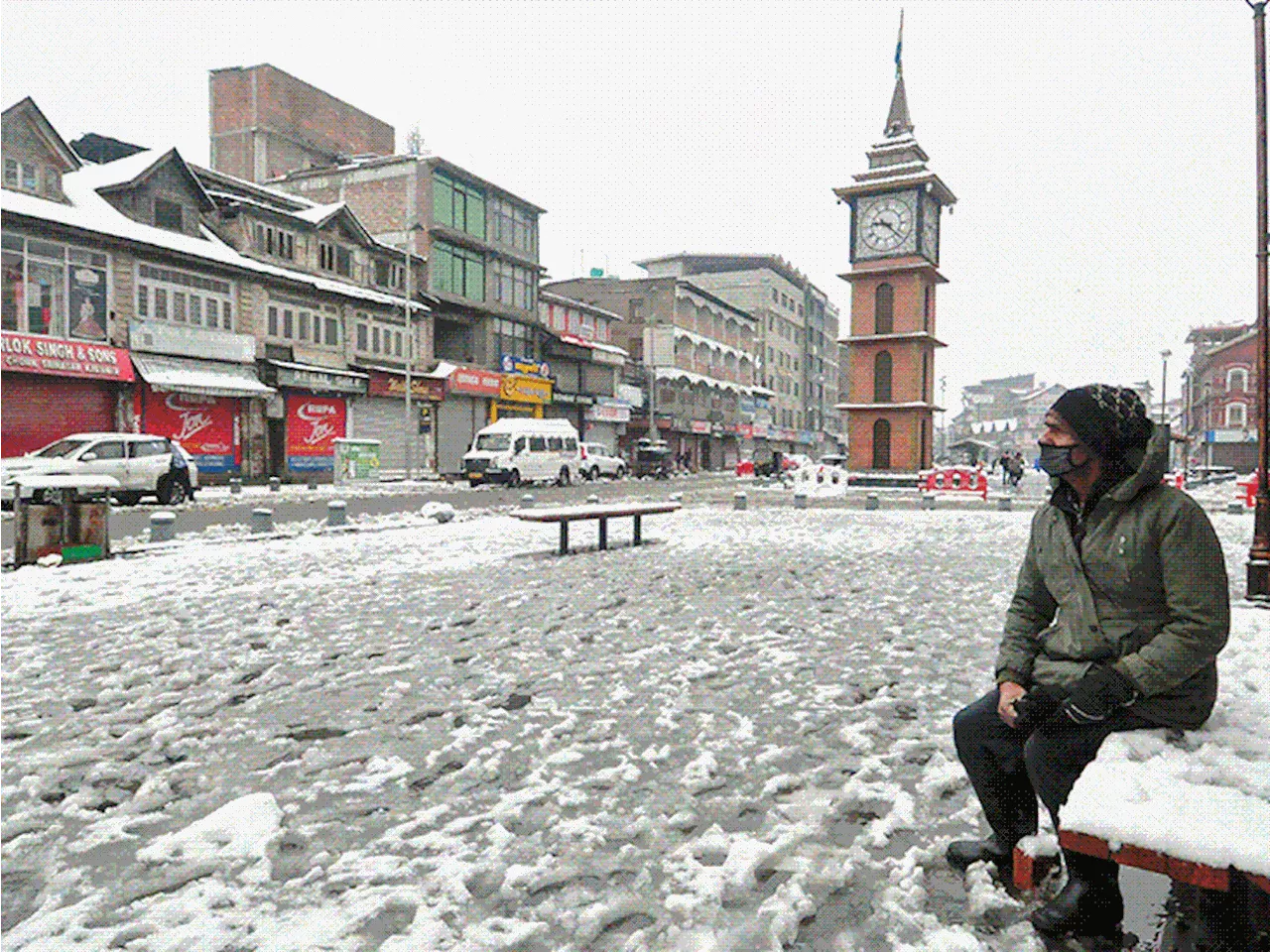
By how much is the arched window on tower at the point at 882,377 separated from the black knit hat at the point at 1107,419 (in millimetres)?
36384

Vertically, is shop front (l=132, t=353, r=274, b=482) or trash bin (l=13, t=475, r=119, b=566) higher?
shop front (l=132, t=353, r=274, b=482)

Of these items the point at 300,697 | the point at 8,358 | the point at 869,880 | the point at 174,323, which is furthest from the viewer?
the point at 174,323

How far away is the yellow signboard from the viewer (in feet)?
153

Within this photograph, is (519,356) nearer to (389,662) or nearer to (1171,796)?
(389,662)

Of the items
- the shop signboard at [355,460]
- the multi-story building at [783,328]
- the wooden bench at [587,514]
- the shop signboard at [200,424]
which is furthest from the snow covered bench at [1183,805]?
the multi-story building at [783,328]

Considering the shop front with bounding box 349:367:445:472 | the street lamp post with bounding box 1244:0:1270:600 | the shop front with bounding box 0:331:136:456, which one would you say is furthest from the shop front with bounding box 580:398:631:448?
the street lamp post with bounding box 1244:0:1270:600

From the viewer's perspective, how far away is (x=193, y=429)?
3011 cm

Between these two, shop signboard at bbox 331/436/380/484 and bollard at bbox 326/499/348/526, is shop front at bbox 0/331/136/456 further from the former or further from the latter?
bollard at bbox 326/499/348/526

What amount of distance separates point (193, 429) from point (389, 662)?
90.2 ft

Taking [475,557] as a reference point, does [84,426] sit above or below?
above

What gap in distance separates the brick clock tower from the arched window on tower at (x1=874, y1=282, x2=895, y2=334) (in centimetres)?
4

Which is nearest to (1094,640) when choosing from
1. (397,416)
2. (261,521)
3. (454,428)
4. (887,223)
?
(261,521)

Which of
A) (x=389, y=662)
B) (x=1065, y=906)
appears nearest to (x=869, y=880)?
(x=1065, y=906)

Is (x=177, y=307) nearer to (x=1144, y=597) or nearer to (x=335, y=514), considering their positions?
(x=335, y=514)
